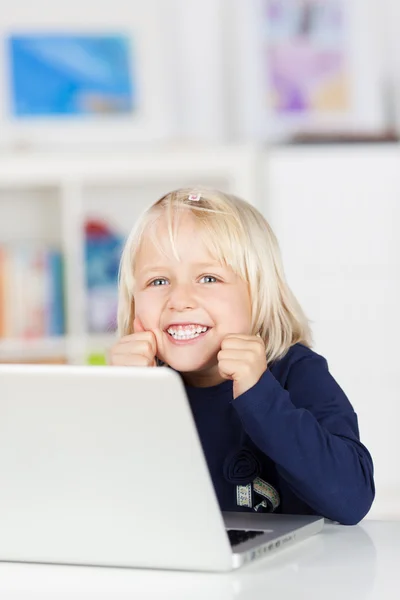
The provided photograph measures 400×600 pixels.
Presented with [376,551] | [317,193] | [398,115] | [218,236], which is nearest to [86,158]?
[317,193]

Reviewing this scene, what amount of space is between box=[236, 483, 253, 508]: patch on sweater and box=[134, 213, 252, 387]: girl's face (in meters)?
0.17

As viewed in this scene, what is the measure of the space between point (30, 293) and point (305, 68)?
1.23m

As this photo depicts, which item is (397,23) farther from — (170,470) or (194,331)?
(170,470)

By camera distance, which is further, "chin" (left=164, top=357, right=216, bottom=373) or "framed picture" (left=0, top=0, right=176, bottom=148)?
"framed picture" (left=0, top=0, right=176, bottom=148)

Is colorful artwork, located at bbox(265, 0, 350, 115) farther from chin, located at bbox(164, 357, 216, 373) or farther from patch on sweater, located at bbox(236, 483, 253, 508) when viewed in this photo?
patch on sweater, located at bbox(236, 483, 253, 508)

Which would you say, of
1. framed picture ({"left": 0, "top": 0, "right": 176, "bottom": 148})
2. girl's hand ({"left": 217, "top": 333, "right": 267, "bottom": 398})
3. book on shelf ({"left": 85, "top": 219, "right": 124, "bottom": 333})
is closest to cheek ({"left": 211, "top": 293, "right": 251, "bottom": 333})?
girl's hand ({"left": 217, "top": 333, "right": 267, "bottom": 398})

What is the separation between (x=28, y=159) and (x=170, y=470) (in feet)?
8.51

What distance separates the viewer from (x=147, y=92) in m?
3.57

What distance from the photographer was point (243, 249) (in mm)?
1423

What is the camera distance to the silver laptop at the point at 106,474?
870mm

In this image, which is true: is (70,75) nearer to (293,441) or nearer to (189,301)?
(189,301)

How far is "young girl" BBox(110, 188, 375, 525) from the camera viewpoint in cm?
133

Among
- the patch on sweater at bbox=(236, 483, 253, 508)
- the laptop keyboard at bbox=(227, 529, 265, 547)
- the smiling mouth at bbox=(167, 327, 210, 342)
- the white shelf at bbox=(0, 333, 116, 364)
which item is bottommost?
the white shelf at bbox=(0, 333, 116, 364)

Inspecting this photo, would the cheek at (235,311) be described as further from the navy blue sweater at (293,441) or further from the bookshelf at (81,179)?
the bookshelf at (81,179)
